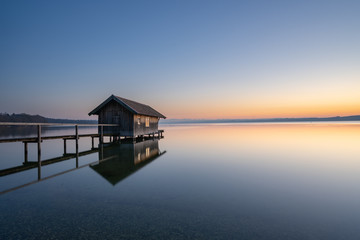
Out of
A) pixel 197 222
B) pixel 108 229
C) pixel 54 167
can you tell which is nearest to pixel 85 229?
pixel 108 229

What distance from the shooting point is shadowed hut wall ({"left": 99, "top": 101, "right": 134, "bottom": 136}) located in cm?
2442

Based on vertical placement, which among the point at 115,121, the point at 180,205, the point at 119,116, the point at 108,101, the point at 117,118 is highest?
the point at 108,101

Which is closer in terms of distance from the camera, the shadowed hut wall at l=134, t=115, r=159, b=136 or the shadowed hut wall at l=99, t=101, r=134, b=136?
the shadowed hut wall at l=99, t=101, r=134, b=136

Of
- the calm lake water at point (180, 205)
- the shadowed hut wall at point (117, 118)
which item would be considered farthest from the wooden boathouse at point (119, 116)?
the calm lake water at point (180, 205)

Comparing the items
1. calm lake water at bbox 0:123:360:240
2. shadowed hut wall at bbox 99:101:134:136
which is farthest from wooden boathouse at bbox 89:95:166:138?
calm lake water at bbox 0:123:360:240

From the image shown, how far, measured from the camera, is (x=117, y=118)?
24.8 meters

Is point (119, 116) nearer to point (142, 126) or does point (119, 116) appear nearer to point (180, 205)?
point (142, 126)

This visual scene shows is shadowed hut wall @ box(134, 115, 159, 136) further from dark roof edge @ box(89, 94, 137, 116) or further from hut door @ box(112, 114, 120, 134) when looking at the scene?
hut door @ box(112, 114, 120, 134)

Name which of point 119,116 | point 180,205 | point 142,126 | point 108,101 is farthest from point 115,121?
point 180,205

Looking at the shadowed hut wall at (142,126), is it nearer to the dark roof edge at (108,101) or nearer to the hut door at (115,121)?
the dark roof edge at (108,101)

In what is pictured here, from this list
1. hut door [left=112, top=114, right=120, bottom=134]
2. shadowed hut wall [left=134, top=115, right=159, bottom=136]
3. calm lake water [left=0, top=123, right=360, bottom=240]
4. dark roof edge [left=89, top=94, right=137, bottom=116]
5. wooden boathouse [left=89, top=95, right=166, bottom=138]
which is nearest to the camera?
calm lake water [left=0, top=123, right=360, bottom=240]

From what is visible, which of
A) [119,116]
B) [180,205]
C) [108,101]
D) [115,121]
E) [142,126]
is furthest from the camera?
[142,126]

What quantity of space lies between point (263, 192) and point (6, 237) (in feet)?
29.8

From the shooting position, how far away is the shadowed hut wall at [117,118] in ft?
80.1
